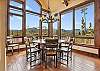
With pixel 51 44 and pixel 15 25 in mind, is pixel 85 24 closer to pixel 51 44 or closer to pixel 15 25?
pixel 51 44

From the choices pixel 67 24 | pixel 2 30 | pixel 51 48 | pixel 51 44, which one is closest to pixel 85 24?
pixel 67 24

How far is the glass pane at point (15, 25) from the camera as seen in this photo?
27.0 ft

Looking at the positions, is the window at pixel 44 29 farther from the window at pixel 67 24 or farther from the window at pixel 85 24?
the window at pixel 85 24

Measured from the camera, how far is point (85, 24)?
26.0 ft

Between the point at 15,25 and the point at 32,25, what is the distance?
1.60m

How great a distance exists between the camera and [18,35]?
28.7ft

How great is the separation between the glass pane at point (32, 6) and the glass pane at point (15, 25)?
1.11 m

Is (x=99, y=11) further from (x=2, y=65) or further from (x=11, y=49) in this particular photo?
(x=2, y=65)

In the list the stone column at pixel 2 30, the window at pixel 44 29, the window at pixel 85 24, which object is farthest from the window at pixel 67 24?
the stone column at pixel 2 30

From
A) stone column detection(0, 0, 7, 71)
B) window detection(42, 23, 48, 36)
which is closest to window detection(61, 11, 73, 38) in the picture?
window detection(42, 23, 48, 36)

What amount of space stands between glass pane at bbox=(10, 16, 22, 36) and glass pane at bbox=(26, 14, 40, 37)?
2.24 feet

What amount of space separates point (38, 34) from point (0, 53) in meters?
8.73

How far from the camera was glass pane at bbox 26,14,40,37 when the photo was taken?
958 cm

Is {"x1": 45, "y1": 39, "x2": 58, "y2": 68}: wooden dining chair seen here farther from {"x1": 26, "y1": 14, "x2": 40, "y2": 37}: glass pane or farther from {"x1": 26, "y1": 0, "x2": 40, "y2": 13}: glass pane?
{"x1": 26, "y1": 0, "x2": 40, "y2": 13}: glass pane
